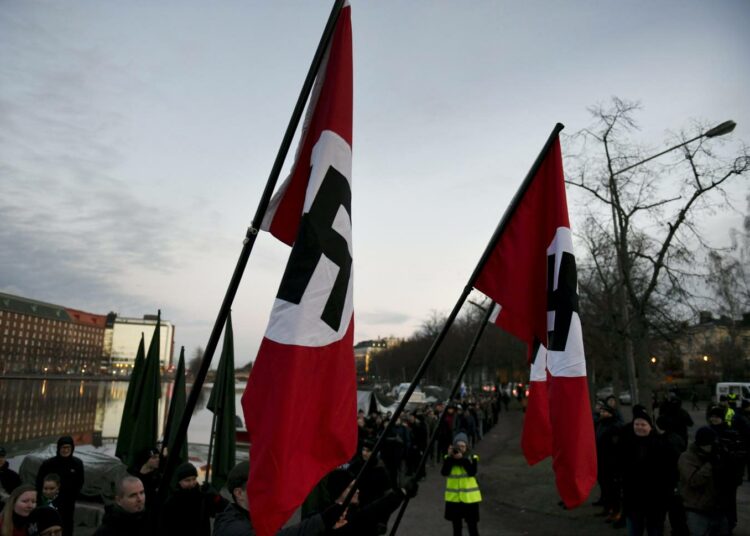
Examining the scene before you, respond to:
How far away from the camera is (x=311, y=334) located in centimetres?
328

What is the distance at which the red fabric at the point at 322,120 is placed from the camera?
3676 mm

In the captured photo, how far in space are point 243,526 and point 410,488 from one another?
132cm

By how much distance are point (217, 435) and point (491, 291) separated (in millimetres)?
6223

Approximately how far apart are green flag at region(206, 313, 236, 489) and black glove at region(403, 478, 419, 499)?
5471mm

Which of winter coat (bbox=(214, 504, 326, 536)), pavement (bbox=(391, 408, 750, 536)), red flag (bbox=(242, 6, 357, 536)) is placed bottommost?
pavement (bbox=(391, 408, 750, 536))

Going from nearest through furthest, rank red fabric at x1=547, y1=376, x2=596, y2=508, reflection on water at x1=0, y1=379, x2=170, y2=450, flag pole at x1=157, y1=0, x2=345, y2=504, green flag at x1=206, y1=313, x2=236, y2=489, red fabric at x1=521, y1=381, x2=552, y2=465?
flag pole at x1=157, y1=0, x2=345, y2=504 < red fabric at x1=547, y1=376, x2=596, y2=508 < red fabric at x1=521, y1=381, x2=552, y2=465 < green flag at x1=206, y1=313, x2=236, y2=489 < reflection on water at x1=0, y1=379, x2=170, y2=450

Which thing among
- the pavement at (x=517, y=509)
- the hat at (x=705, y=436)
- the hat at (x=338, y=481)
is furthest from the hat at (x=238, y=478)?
the pavement at (x=517, y=509)

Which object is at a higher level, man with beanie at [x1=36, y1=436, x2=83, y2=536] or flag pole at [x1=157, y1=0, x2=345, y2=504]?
flag pole at [x1=157, y1=0, x2=345, y2=504]

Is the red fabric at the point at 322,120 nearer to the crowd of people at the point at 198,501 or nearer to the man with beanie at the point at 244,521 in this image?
the crowd of people at the point at 198,501

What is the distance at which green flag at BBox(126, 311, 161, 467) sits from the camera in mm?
8484

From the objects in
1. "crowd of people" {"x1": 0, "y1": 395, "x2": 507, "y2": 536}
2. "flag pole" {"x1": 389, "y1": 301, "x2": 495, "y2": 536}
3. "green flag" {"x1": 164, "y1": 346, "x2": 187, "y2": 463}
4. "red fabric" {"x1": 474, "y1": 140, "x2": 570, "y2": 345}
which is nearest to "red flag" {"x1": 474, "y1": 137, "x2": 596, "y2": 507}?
"red fabric" {"x1": 474, "y1": 140, "x2": 570, "y2": 345}

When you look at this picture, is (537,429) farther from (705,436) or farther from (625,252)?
(625,252)

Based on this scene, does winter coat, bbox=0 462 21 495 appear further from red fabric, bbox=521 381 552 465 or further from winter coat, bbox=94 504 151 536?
red fabric, bbox=521 381 552 465

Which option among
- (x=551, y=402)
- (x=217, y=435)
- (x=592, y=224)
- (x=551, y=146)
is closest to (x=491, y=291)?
(x=551, y=402)
